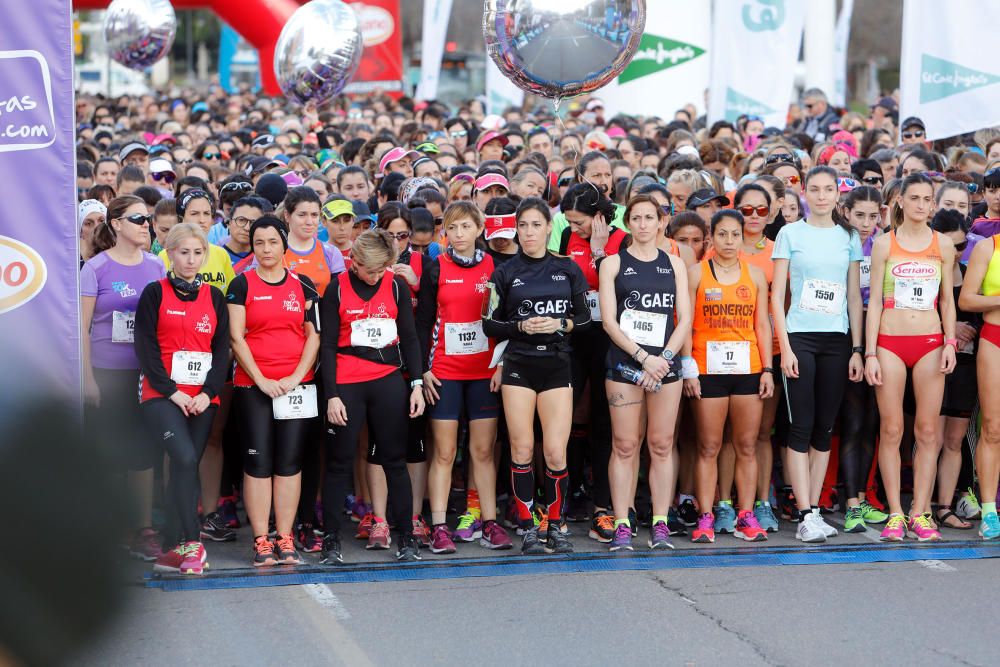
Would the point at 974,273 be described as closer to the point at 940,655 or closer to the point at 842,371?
the point at 842,371

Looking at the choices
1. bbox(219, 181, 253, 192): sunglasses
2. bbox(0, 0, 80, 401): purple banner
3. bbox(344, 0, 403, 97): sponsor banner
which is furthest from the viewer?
bbox(344, 0, 403, 97): sponsor banner

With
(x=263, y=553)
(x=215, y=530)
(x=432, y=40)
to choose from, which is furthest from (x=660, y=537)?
(x=432, y=40)

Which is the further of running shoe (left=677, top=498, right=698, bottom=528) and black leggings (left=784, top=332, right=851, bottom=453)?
running shoe (left=677, top=498, right=698, bottom=528)

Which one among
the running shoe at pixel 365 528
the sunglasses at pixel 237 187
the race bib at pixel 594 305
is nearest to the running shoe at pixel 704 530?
the race bib at pixel 594 305

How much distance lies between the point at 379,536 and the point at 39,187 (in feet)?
8.40

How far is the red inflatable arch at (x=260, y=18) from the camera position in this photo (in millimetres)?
26641

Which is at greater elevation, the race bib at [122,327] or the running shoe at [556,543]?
the race bib at [122,327]

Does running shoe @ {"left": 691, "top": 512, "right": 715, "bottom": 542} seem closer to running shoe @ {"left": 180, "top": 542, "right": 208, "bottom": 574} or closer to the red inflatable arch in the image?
running shoe @ {"left": 180, "top": 542, "right": 208, "bottom": 574}

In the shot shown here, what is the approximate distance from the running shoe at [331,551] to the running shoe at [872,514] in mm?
3033

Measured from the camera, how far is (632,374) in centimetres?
696

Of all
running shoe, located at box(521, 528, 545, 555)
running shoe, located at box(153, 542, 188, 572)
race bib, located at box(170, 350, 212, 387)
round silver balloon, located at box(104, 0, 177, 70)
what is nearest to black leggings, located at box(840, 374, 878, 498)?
running shoe, located at box(521, 528, 545, 555)

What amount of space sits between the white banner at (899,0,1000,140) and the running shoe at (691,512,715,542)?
4.37 m

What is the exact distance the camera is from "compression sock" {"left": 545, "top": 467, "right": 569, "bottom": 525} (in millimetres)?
6983

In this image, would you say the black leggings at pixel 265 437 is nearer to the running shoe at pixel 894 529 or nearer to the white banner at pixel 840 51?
the running shoe at pixel 894 529
